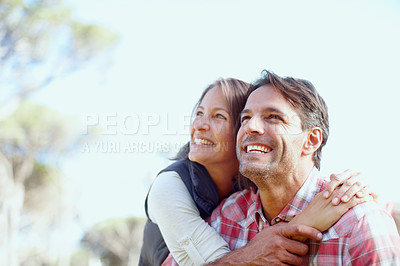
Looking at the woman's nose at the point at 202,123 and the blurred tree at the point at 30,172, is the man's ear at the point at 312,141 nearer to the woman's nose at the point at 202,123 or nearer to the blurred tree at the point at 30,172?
the woman's nose at the point at 202,123

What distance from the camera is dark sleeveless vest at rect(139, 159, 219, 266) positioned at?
2.80 metres

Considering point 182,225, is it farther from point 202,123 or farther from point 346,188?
point 346,188

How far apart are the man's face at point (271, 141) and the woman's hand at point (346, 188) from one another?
29 cm

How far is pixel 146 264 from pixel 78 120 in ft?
41.9

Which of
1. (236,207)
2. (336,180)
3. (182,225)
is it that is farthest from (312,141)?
(182,225)

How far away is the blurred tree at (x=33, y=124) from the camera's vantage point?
12.9 metres

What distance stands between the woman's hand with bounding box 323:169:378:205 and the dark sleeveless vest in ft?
2.91

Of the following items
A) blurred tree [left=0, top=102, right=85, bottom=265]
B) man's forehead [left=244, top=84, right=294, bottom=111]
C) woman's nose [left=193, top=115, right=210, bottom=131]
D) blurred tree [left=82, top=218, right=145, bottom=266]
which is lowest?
blurred tree [left=82, top=218, right=145, bottom=266]

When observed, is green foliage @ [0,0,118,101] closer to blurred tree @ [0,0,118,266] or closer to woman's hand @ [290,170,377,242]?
blurred tree @ [0,0,118,266]

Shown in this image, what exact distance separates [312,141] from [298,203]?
404 millimetres

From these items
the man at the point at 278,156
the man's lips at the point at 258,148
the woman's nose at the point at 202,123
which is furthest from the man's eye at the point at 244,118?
the woman's nose at the point at 202,123

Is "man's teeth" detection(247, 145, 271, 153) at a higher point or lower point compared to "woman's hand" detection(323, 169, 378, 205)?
higher

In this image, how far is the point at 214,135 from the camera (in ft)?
9.45

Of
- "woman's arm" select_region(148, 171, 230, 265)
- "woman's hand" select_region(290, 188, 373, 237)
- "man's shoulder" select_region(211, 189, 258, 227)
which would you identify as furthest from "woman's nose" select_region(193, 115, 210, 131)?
"woman's hand" select_region(290, 188, 373, 237)
